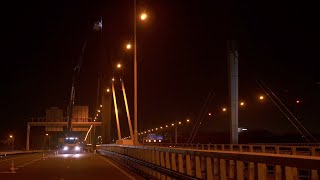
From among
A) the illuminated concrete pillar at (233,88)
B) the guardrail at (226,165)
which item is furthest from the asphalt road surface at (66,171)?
the illuminated concrete pillar at (233,88)

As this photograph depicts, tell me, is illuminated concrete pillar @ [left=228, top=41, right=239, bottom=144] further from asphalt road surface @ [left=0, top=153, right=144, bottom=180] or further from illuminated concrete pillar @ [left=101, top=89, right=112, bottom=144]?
asphalt road surface @ [left=0, top=153, right=144, bottom=180]

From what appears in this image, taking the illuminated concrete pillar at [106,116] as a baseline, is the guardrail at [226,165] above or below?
below

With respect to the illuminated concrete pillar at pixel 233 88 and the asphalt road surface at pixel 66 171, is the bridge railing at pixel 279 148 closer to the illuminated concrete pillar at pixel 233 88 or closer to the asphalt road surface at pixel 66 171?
the illuminated concrete pillar at pixel 233 88

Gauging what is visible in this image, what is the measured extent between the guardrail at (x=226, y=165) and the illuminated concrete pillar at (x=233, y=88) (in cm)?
4618

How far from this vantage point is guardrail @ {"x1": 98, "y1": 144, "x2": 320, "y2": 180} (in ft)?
25.8

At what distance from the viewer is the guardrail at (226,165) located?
7.85 meters

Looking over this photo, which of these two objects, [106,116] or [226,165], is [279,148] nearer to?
[106,116]

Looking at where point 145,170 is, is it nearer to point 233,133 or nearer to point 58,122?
point 233,133

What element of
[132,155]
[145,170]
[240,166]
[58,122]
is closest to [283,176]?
[240,166]

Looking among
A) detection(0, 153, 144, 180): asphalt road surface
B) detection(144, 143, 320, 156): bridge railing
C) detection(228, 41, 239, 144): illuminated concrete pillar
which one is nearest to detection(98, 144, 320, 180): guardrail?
detection(0, 153, 144, 180): asphalt road surface

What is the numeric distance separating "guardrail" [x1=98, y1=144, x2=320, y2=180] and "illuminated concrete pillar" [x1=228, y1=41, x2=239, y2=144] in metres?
46.2

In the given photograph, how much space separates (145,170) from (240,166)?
14.2m

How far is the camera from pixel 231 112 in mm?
70875

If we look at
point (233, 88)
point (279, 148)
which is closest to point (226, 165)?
point (279, 148)
